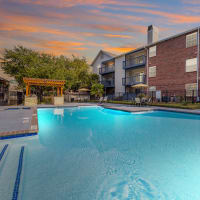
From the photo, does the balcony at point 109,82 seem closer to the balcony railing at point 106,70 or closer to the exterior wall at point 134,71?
the balcony railing at point 106,70

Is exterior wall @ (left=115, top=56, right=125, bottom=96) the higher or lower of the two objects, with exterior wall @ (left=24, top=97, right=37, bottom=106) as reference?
higher

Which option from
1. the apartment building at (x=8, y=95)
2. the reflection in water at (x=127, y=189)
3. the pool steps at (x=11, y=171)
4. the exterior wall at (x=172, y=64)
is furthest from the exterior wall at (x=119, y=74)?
the reflection in water at (x=127, y=189)

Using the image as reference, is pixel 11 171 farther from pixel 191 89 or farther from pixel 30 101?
pixel 191 89

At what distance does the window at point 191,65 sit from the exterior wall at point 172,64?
1.01ft

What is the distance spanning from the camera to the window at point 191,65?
14.1 metres

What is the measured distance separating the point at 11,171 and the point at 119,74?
2354 centimetres

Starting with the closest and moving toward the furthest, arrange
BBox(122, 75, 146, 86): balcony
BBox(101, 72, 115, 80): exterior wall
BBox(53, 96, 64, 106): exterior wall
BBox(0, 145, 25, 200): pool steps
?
BBox(0, 145, 25, 200): pool steps < BBox(53, 96, 64, 106): exterior wall < BBox(122, 75, 146, 86): balcony < BBox(101, 72, 115, 80): exterior wall

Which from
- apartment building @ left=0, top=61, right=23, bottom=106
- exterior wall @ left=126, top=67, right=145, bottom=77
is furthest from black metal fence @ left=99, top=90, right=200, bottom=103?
apartment building @ left=0, top=61, right=23, bottom=106

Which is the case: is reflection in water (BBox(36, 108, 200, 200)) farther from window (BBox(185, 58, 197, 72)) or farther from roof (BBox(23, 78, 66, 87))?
window (BBox(185, 58, 197, 72))

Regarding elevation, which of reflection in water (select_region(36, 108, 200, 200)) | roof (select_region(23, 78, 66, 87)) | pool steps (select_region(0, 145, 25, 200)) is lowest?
reflection in water (select_region(36, 108, 200, 200))

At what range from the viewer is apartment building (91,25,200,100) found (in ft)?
46.9

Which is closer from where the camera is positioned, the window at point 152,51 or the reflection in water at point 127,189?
the reflection in water at point 127,189

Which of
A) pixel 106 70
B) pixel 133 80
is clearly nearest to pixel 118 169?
pixel 133 80

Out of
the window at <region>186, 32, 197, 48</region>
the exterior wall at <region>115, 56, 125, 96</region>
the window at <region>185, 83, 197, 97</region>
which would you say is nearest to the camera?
the window at <region>185, 83, 197, 97</region>
